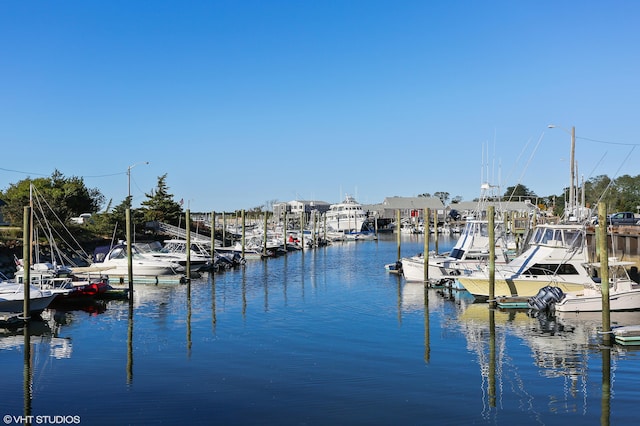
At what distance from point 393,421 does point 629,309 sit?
738 inches

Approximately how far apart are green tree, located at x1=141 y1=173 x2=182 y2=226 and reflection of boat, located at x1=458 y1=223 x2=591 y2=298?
55.2 m

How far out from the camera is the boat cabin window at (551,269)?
31625mm

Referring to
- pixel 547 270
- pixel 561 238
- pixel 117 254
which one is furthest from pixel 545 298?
pixel 117 254

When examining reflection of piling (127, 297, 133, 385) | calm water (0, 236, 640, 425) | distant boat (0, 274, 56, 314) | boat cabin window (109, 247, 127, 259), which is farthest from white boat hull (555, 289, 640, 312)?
boat cabin window (109, 247, 127, 259)

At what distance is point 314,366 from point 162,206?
65351 mm

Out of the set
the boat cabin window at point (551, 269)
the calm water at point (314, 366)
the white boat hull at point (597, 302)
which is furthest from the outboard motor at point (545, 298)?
the boat cabin window at point (551, 269)

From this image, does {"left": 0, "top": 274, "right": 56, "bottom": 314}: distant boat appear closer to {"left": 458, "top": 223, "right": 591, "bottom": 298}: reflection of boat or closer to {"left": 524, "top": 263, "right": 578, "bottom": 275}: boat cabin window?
{"left": 458, "top": 223, "right": 591, "bottom": 298}: reflection of boat

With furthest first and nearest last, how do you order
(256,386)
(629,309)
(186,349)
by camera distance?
(629,309) → (186,349) → (256,386)

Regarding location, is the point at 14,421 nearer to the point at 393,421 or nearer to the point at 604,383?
the point at 393,421

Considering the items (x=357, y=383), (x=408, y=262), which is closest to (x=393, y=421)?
(x=357, y=383)

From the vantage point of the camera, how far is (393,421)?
14844 millimetres

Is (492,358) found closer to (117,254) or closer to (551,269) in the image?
(551,269)

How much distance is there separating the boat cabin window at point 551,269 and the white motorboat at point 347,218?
101m

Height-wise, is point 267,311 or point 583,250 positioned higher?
point 583,250
